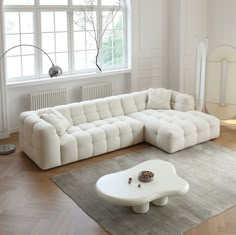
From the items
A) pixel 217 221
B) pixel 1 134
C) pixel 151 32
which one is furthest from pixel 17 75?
pixel 217 221

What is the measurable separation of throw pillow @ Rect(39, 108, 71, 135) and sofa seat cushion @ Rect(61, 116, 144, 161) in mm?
85

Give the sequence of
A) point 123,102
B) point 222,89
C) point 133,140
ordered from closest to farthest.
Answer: point 133,140 < point 123,102 < point 222,89

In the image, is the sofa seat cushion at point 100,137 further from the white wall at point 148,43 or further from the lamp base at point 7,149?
the white wall at point 148,43

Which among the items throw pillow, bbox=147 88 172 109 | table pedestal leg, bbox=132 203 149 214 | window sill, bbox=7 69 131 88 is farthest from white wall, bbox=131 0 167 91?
table pedestal leg, bbox=132 203 149 214

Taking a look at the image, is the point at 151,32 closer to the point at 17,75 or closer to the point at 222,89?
the point at 222,89

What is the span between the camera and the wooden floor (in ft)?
12.4

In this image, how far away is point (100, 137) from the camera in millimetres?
5453

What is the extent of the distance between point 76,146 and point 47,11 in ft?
8.64

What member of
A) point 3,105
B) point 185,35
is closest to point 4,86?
point 3,105

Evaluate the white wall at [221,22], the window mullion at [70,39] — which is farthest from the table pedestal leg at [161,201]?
the white wall at [221,22]

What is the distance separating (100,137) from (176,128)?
3.55ft

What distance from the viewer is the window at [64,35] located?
6.41 metres

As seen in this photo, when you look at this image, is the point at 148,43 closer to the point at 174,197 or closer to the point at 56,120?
the point at 56,120

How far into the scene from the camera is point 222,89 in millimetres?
7102
